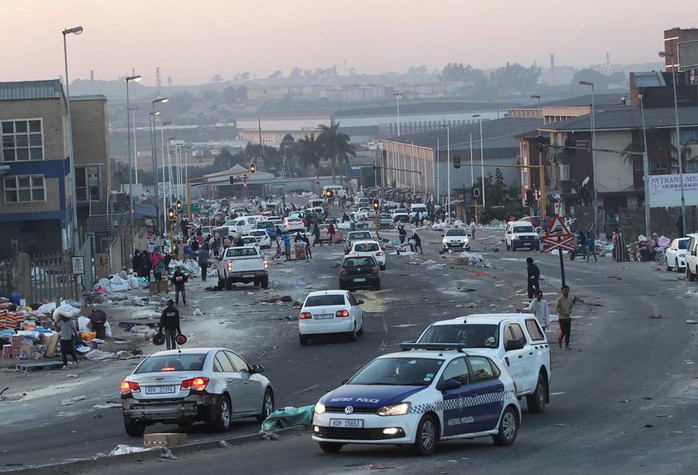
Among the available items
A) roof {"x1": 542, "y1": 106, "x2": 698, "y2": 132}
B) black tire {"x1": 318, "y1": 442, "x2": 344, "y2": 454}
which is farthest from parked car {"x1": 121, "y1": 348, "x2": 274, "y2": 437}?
roof {"x1": 542, "y1": 106, "x2": 698, "y2": 132}

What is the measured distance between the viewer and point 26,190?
69.2 metres

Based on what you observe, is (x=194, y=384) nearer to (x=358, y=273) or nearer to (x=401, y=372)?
(x=401, y=372)

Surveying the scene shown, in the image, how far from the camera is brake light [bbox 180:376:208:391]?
19.9 m

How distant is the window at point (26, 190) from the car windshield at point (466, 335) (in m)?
49.9

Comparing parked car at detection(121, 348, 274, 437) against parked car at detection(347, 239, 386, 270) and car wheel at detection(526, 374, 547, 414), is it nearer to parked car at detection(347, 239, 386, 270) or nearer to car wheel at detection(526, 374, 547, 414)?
car wheel at detection(526, 374, 547, 414)

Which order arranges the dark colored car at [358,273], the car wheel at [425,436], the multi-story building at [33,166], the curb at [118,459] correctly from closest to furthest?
the curb at [118,459] < the car wheel at [425,436] < the dark colored car at [358,273] < the multi-story building at [33,166]

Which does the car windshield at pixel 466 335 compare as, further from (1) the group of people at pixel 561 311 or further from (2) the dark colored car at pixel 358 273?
(2) the dark colored car at pixel 358 273

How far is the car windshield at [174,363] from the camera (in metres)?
20.4

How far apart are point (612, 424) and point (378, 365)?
14.6 feet

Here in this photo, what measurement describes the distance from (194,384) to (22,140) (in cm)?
5201

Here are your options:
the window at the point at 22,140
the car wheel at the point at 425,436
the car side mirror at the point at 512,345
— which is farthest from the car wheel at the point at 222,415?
the window at the point at 22,140

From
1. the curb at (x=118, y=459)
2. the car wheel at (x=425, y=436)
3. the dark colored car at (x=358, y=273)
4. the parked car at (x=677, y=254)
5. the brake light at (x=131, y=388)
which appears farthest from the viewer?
the parked car at (x=677, y=254)

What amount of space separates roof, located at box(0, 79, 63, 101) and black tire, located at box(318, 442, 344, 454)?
54.9 meters

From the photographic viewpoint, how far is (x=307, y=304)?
117 feet
